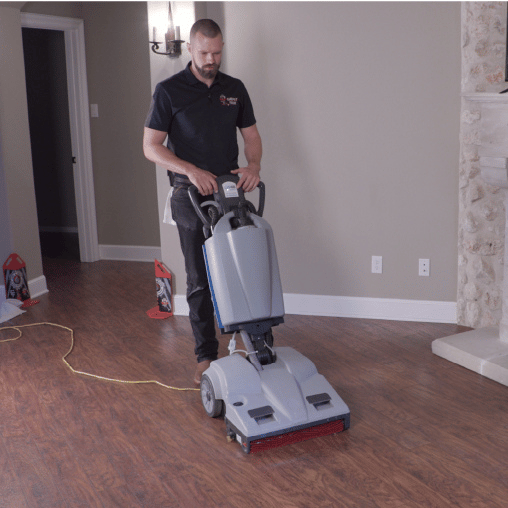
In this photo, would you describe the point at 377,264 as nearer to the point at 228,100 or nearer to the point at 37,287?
the point at 228,100

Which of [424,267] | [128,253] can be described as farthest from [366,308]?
[128,253]

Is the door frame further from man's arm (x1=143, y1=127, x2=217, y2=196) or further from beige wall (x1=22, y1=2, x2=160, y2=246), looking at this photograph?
man's arm (x1=143, y1=127, x2=217, y2=196)

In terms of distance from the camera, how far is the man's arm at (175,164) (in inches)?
95.5

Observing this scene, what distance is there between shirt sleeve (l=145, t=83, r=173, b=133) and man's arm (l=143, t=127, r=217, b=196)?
24 mm

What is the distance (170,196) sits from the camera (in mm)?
2785

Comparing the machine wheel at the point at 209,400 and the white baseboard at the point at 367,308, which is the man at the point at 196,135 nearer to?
the machine wheel at the point at 209,400

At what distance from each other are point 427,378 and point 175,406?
1.10 metres

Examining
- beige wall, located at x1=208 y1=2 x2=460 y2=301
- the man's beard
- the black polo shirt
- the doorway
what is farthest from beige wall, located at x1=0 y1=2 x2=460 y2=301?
the doorway

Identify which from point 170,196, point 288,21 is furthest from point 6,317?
point 288,21

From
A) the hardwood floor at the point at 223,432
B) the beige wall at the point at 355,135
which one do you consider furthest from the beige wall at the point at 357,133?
the hardwood floor at the point at 223,432

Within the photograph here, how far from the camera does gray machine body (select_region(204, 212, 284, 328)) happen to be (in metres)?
2.28

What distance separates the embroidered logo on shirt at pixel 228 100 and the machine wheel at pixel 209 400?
1.12 m

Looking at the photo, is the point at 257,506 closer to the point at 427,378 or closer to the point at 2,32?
the point at 427,378

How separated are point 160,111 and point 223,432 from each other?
129 cm
